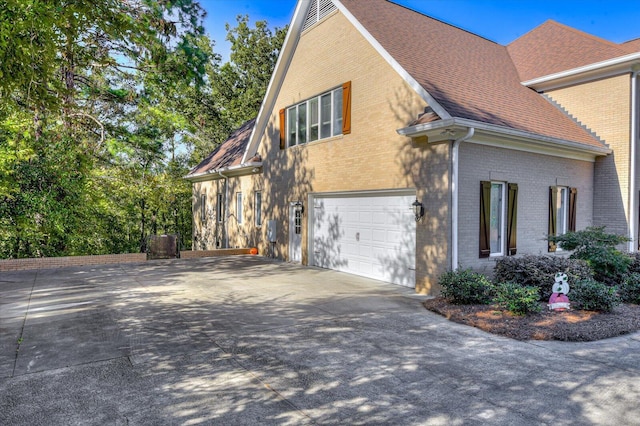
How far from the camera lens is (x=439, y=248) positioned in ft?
27.5

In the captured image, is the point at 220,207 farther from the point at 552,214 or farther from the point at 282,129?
the point at 552,214

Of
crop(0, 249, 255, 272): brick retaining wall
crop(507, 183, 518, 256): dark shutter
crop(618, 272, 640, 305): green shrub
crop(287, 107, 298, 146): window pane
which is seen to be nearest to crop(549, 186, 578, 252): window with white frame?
crop(507, 183, 518, 256): dark shutter

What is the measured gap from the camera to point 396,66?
9.23m

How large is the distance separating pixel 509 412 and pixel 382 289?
560 cm

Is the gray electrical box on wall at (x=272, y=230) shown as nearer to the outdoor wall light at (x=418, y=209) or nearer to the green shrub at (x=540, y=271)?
the outdoor wall light at (x=418, y=209)

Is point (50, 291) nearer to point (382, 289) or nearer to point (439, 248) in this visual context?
point (382, 289)

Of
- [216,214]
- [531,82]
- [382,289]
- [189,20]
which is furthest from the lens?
[216,214]

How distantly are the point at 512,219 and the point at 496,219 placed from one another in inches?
16.5

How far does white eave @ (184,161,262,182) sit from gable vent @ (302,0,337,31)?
16.9ft

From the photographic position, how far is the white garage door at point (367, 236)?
31.3 ft

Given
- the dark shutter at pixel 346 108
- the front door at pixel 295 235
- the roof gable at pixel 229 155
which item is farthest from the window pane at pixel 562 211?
the roof gable at pixel 229 155

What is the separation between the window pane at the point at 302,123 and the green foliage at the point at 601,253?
296 inches

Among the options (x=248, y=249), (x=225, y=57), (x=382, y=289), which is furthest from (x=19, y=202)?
(x=225, y=57)

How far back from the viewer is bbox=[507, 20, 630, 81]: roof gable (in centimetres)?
1183
